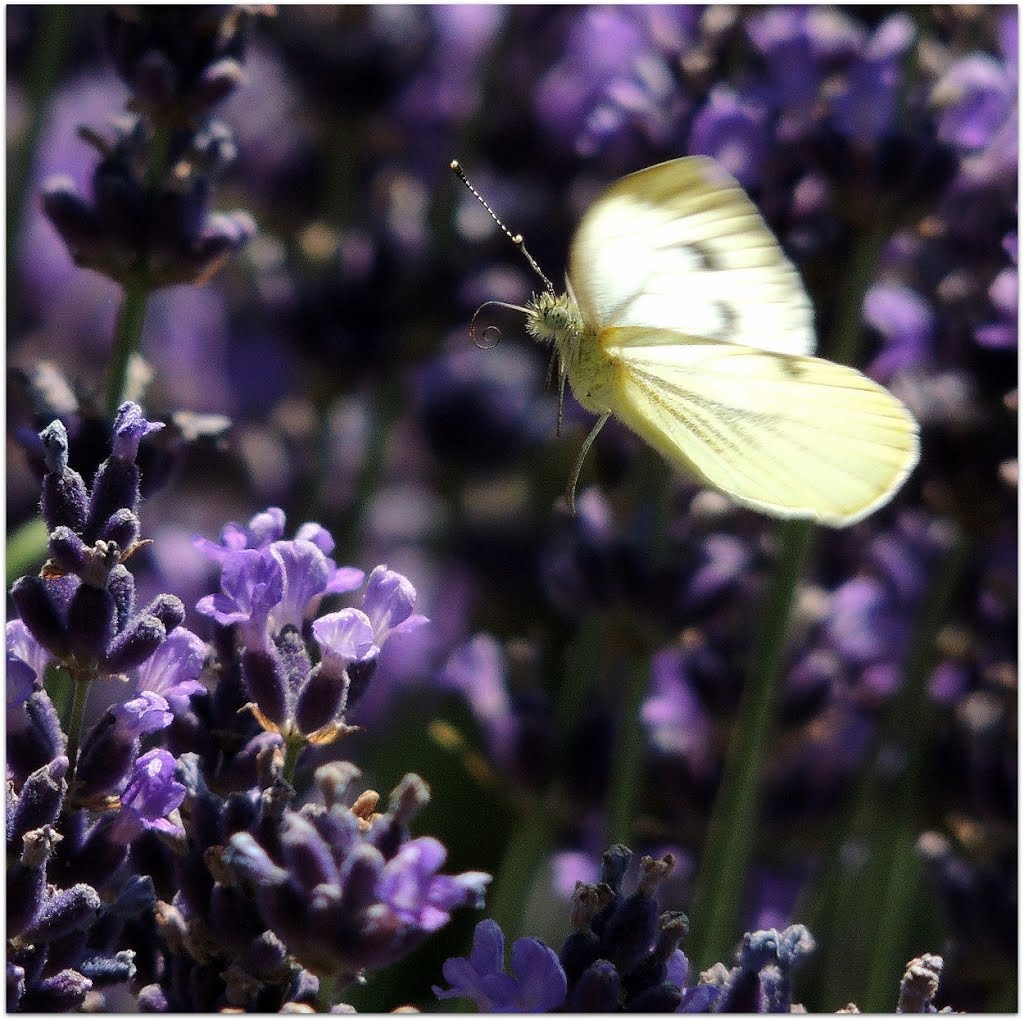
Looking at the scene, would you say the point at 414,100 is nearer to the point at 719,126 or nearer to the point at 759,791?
the point at 719,126

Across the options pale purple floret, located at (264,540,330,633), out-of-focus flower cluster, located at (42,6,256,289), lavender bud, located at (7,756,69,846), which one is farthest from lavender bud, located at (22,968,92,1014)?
out-of-focus flower cluster, located at (42,6,256,289)

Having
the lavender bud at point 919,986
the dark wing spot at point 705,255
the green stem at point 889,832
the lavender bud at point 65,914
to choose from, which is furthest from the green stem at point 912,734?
the lavender bud at point 65,914

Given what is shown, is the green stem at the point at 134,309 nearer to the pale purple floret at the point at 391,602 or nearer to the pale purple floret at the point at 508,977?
the pale purple floret at the point at 391,602

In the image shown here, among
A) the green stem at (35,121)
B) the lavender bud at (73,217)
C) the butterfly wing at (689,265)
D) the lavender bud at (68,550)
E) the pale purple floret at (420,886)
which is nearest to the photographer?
the pale purple floret at (420,886)

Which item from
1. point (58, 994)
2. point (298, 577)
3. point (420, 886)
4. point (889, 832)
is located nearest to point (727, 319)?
point (889, 832)

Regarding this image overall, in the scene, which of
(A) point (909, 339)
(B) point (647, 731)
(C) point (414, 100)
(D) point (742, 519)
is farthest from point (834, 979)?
(C) point (414, 100)

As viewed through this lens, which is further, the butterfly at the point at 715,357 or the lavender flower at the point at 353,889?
the butterfly at the point at 715,357
